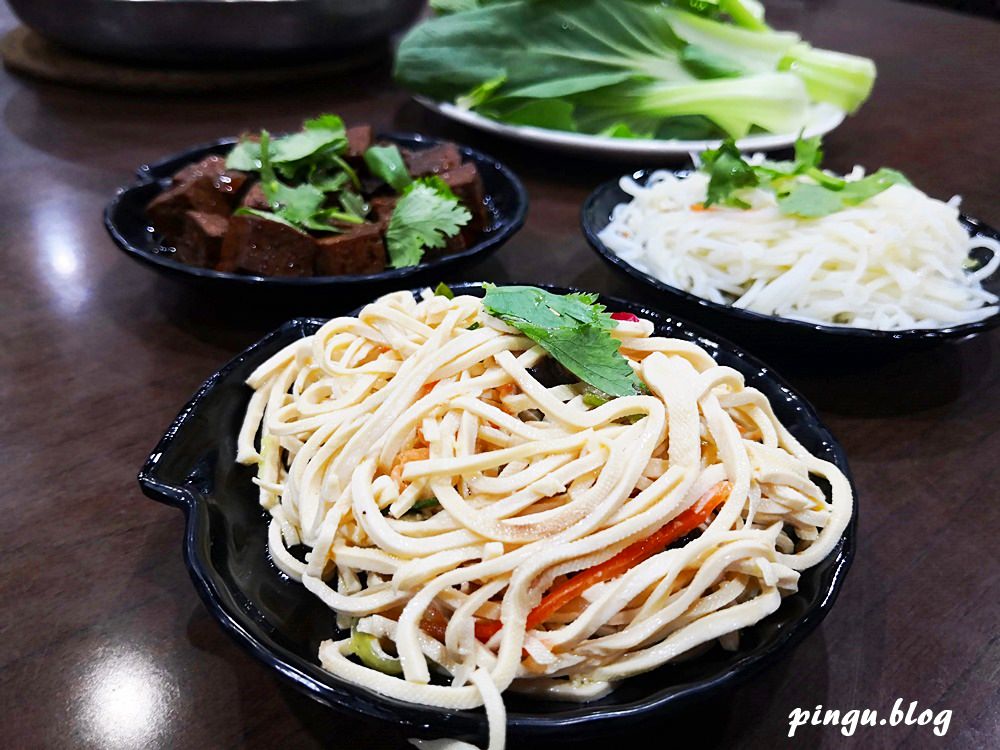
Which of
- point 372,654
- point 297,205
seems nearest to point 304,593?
point 372,654

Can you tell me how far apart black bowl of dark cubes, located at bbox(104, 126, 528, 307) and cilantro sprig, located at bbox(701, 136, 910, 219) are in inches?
18.5

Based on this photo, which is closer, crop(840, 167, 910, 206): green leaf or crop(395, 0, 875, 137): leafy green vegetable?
crop(840, 167, 910, 206): green leaf

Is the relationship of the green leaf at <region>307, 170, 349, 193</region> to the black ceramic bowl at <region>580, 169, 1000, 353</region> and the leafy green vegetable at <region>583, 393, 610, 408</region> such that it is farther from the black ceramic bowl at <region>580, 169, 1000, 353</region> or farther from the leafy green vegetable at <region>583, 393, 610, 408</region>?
the leafy green vegetable at <region>583, 393, 610, 408</region>

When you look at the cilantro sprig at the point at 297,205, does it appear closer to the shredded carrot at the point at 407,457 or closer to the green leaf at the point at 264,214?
the green leaf at the point at 264,214

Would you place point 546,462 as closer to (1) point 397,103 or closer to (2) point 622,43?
(2) point 622,43

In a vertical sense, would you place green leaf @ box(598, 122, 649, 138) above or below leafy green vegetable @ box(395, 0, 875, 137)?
below

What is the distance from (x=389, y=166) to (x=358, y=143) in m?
0.14

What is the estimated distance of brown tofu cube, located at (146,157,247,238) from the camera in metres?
1.83

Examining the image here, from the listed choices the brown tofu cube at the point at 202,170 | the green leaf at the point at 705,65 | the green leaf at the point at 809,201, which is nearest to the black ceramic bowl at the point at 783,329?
the green leaf at the point at 809,201

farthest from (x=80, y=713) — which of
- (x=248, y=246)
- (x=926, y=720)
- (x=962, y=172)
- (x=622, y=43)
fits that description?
(x=962, y=172)

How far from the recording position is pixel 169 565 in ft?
3.98

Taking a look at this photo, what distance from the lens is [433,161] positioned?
204 centimetres

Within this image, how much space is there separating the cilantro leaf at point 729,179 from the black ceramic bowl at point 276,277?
1.49ft

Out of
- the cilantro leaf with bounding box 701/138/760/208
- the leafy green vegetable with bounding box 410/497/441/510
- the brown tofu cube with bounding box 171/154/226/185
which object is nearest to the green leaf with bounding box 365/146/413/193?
the brown tofu cube with bounding box 171/154/226/185
